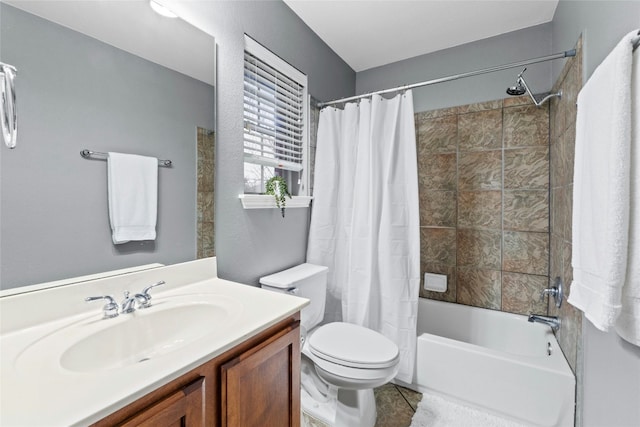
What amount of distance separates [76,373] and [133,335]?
31cm

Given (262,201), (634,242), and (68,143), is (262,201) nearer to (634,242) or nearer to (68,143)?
(68,143)

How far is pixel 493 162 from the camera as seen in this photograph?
217 cm

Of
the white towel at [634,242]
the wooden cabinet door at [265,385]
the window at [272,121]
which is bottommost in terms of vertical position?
the wooden cabinet door at [265,385]

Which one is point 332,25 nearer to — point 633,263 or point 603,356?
point 633,263

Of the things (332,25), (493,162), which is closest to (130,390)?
(332,25)

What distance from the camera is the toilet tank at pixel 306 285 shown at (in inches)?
61.6

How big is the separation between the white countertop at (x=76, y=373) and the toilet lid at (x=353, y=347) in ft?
1.87

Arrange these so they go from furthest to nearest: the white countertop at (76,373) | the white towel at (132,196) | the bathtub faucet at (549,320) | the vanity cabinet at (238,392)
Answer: the bathtub faucet at (549,320) < the white towel at (132,196) < the vanity cabinet at (238,392) < the white countertop at (76,373)

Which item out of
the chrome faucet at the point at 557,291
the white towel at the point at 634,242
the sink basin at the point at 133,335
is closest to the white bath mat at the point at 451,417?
the chrome faucet at the point at 557,291

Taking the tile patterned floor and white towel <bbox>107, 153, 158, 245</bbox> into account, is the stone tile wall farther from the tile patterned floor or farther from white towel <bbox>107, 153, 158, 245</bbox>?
the tile patterned floor

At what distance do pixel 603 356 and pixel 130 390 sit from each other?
1.57m

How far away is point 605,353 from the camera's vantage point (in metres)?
1.06

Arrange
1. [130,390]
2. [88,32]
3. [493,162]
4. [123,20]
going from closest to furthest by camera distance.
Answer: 1. [130,390]
2. [88,32]
3. [123,20]
4. [493,162]

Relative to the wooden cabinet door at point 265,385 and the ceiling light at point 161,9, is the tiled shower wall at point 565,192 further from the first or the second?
the ceiling light at point 161,9
